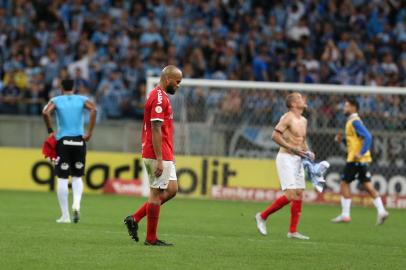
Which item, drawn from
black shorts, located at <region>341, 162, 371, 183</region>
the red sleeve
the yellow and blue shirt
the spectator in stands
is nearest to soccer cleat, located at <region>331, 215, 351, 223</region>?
black shorts, located at <region>341, 162, 371, 183</region>

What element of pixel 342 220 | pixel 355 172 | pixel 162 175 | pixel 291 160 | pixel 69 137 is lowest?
pixel 342 220

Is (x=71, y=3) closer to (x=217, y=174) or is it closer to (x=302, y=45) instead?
(x=302, y=45)

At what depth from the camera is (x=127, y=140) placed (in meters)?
26.6

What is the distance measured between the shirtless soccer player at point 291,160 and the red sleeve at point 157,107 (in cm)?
320

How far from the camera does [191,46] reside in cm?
2928

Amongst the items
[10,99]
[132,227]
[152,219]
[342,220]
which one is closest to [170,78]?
[152,219]

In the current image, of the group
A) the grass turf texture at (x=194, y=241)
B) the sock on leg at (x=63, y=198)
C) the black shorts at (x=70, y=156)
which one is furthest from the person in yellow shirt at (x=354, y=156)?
the sock on leg at (x=63, y=198)

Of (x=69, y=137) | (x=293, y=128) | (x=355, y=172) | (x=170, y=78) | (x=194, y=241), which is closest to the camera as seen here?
(x=170, y=78)

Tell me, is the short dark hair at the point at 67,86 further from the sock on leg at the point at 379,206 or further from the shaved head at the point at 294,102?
the sock on leg at the point at 379,206

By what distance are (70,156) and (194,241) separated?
12.5 ft

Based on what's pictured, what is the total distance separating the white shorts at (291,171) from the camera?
15.3 meters

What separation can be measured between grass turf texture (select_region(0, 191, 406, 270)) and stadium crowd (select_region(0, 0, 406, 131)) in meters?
6.55

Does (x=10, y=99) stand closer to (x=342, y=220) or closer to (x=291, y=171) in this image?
(x=342, y=220)

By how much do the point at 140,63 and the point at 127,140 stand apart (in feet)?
9.16
